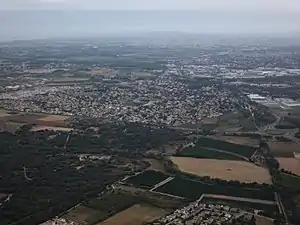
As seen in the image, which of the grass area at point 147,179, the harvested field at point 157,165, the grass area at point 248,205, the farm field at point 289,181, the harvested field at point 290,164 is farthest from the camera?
the harvested field at point 157,165

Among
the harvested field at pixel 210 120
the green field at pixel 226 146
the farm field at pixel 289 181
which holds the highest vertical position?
the green field at pixel 226 146

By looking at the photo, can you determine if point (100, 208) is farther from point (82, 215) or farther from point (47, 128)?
point (47, 128)

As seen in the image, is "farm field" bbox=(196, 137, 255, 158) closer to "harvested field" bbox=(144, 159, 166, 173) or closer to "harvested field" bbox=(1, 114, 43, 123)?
"harvested field" bbox=(144, 159, 166, 173)

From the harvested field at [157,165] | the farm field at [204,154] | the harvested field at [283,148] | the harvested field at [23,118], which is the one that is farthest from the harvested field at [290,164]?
the harvested field at [23,118]

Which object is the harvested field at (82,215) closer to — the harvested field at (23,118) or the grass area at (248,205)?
the grass area at (248,205)

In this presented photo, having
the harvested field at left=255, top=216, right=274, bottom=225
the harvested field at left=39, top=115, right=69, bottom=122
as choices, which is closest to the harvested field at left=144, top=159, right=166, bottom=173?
the harvested field at left=255, top=216, right=274, bottom=225

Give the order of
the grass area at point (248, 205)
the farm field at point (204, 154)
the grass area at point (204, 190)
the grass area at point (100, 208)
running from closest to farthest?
the grass area at point (100, 208)
the grass area at point (248, 205)
the grass area at point (204, 190)
the farm field at point (204, 154)

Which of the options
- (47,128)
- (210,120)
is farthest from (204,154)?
(47,128)
